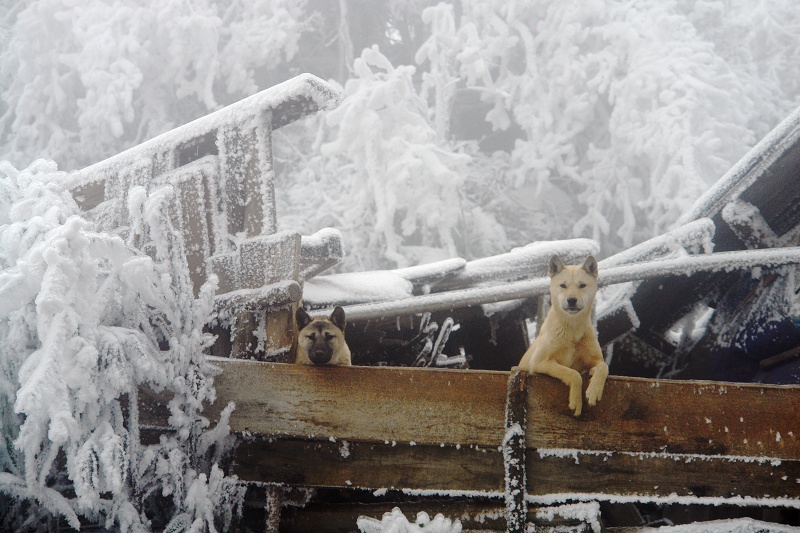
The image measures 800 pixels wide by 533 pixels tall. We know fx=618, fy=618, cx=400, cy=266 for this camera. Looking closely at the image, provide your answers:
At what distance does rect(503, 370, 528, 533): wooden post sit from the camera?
2898 millimetres

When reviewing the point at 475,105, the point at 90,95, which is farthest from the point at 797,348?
the point at 90,95

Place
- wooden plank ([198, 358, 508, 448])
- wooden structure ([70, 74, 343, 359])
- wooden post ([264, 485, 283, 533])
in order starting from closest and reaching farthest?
wooden plank ([198, 358, 508, 448])
wooden post ([264, 485, 283, 533])
wooden structure ([70, 74, 343, 359])

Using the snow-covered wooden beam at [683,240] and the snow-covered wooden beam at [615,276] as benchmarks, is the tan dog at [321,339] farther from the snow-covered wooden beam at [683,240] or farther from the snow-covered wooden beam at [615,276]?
the snow-covered wooden beam at [683,240]

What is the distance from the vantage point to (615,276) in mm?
4133

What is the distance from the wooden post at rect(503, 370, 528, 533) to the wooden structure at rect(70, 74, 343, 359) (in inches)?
60.6

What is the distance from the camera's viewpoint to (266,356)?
152 inches

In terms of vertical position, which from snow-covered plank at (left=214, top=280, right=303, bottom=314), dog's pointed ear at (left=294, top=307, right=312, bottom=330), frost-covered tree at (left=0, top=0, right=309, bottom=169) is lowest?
dog's pointed ear at (left=294, top=307, right=312, bottom=330)

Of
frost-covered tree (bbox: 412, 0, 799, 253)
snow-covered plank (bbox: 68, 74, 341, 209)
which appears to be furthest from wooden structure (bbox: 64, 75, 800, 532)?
frost-covered tree (bbox: 412, 0, 799, 253)

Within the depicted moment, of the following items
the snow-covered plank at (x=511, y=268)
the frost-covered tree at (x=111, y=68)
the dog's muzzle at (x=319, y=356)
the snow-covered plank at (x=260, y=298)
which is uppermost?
the frost-covered tree at (x=111, y=68)

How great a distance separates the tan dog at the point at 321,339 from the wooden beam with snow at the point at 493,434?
1.58ft

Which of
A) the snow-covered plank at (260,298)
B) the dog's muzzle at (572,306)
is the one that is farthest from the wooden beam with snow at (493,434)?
the snow-covered plank at (260,298)

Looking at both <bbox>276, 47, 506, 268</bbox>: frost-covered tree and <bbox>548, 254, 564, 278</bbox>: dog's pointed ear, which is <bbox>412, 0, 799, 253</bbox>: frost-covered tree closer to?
<bbox>276, 47, 506, 268</bbox>: frost-covered tree

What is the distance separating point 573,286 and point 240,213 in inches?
91.1

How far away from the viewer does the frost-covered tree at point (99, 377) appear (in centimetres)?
252
